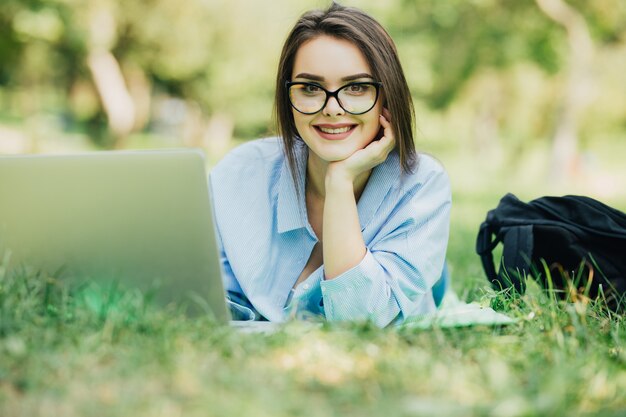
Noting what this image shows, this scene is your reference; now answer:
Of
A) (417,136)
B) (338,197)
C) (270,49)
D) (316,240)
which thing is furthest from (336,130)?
(270,49)

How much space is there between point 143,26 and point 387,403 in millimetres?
15548

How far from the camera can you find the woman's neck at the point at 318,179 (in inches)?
114

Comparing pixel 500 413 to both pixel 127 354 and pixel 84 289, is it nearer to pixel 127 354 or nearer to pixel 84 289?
pixel 127 354

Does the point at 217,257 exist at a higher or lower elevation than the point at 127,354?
higher

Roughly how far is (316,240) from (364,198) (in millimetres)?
262

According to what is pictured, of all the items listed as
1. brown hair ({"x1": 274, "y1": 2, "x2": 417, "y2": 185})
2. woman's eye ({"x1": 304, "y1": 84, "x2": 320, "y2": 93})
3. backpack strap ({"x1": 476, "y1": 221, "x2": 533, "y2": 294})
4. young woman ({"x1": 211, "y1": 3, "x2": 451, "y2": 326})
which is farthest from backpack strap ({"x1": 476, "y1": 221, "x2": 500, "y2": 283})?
woman's eye ({"x1": 304, "y1": 84, "x2": 320, "y2": 93})

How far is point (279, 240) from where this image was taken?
287 cm

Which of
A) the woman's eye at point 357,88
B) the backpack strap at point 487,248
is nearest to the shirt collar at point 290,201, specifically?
the woman's eye at point 357,88

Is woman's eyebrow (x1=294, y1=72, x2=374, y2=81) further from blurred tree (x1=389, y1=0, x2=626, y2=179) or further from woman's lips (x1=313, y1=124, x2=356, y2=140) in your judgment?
blurred tree (x1=389, y1=0, x2=626, y2=179)

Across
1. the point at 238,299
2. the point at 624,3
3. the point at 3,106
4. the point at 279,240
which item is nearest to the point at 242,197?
the point at 279,240

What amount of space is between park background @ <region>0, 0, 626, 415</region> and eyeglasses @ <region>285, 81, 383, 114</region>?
2.14 ft

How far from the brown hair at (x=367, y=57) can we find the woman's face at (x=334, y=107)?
39 millimetres

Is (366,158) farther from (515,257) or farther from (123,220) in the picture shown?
(123,220)

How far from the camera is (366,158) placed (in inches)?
104
